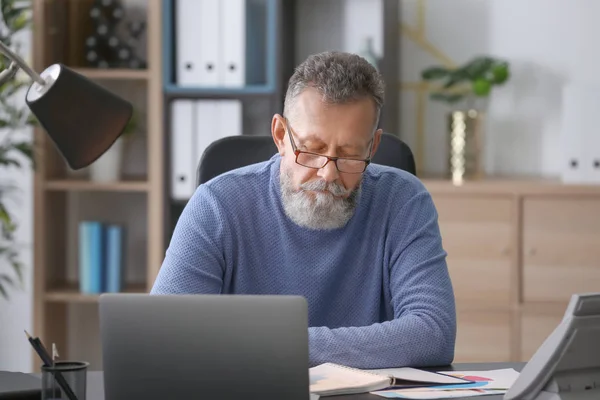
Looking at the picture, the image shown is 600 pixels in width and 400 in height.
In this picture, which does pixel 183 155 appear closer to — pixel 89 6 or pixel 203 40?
pixel 203 40

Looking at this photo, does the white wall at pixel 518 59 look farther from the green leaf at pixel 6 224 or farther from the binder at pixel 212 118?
the green leaf at pixel 6 224

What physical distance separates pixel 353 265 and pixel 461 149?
1.57 meters

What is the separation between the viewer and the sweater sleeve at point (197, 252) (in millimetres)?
1723

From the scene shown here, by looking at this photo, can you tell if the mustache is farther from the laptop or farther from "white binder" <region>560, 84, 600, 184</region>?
"white binder" <region>560, 84, 600, 184</region>

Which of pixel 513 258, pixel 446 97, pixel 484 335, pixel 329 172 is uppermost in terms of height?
pixel 446 97

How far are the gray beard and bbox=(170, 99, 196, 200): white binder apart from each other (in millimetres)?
1478

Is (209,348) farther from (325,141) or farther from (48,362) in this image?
(325,141)

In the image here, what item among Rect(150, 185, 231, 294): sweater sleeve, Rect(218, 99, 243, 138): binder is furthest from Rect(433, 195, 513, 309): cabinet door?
Rect(150, 185, 231, 294): sweater sleeve

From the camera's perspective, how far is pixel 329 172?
5.68 ft

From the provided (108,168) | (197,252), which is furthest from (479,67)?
(197,252)

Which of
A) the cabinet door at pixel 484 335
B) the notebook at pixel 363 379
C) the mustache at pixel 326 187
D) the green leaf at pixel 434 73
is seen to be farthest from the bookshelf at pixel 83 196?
the notebook at pixel 363 379

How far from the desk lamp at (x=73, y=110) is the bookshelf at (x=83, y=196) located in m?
1.99

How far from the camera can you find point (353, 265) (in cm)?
187

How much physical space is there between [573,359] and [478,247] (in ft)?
6.42
